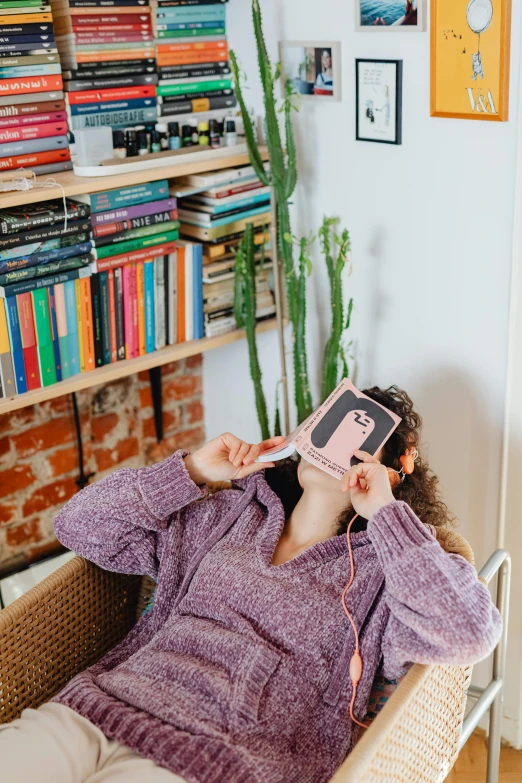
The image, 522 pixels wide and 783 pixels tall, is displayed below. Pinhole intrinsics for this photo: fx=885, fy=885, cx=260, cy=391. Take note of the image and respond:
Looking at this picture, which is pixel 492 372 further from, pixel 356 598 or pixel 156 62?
pixel 156 62

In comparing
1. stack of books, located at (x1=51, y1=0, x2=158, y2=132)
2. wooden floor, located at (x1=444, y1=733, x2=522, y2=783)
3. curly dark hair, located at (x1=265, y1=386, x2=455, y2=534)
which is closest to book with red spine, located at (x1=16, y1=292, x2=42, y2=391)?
stack of books, located at (x1=51, y1=0, x2=158, y2=132)

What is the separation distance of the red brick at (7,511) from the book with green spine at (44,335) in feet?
1.43

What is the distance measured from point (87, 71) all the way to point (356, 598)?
1.30 m

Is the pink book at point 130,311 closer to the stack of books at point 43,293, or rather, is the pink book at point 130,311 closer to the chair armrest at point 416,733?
the stack of books at point 43,293

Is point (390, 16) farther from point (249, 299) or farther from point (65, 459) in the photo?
point (65, 459)

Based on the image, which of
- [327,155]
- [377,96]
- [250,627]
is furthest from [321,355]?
[250,627]

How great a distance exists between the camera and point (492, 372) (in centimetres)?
184

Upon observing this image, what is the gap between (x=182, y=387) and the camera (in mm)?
2604

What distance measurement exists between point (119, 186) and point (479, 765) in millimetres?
1534

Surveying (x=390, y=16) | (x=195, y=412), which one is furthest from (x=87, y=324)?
(x=390, y=16)

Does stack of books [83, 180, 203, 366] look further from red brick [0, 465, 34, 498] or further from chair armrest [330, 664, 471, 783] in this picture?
chair armrest [330, 664, 471, 783]

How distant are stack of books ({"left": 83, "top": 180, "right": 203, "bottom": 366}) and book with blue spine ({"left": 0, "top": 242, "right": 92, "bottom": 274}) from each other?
37mm

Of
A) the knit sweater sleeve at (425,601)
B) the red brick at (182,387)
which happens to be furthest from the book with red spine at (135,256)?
the knit sweater sleeve at (425,601)

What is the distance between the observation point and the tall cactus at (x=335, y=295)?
201 centimetres
